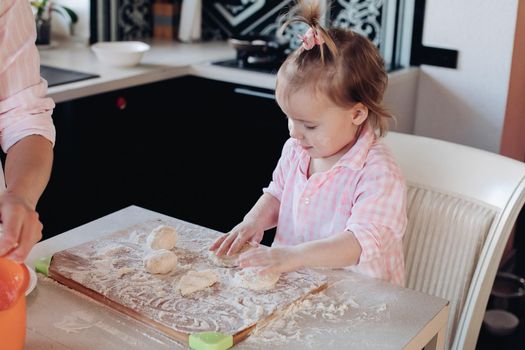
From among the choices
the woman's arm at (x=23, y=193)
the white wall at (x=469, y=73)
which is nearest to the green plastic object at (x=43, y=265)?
the woman's arm at (x=23, y=193)

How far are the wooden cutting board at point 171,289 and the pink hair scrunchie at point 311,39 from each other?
0.41 meters

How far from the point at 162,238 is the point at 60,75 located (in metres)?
1.37

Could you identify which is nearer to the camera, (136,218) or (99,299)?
(99,299)

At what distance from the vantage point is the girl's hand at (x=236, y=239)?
1344 mm

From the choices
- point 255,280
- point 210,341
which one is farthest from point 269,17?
point 210,341

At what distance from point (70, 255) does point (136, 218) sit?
24 centimetres

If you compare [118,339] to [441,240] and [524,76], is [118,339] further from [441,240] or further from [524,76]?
[524,76]

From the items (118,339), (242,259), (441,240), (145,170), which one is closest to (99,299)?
(118,339)

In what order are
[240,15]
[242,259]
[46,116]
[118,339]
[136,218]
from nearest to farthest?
[118,339]
[242,259]
[46,116]
[136,218]
[240,15]

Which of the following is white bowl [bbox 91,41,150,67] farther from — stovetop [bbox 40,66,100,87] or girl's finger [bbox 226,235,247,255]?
girl's finger [bbox 226,235,247,255]

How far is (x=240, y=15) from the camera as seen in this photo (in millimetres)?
3398

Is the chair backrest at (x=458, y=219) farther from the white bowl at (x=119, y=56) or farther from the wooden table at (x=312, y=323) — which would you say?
the white bowl at (x=119, y=56)

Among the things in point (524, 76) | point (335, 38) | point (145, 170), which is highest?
point (335, 38)

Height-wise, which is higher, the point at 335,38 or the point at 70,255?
the point at 335,38
